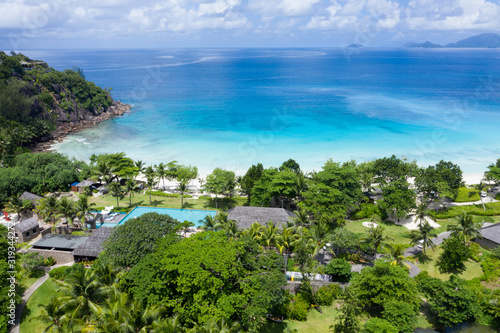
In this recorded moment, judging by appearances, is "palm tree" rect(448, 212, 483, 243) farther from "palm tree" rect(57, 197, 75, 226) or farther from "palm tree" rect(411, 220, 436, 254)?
"palm tree" rect(57, 197, 75, 226)

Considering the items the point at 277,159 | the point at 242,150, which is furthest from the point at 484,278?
the point at 242,150

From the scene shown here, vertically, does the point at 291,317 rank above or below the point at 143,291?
below

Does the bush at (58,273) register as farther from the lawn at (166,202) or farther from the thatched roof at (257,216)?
the thatched roof at (257,216)

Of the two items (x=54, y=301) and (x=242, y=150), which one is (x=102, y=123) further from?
(x=54, y=301)

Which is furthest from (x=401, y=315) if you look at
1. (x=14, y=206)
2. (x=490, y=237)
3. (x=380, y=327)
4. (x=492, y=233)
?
(x=14, y=206)

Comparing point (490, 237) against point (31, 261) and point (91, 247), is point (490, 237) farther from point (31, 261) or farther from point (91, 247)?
point (31, 261)

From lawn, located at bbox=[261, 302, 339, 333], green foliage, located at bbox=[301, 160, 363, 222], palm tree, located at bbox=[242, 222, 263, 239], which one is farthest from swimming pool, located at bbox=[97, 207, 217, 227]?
lawn, located at bbox=[261, 302, 339, 333]

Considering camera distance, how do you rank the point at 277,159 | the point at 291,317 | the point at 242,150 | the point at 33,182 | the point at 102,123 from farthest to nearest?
1. the point at 102,123
2. the point at 242,150
3. the point at 277,159
4. the point at 33,182
5. the point at 291,317
